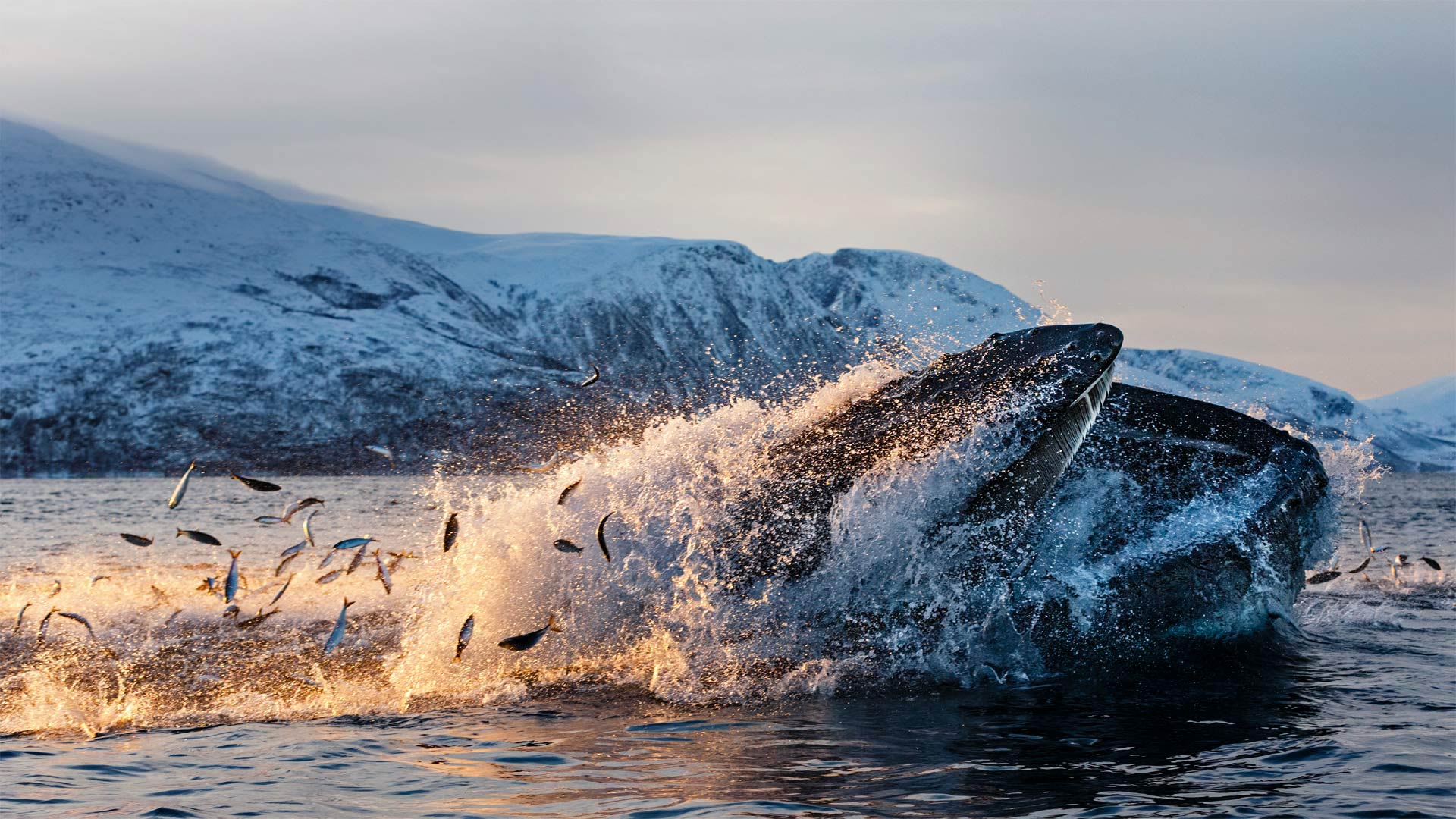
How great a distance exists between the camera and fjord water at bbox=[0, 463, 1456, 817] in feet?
24.7

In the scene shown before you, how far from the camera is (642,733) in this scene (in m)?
9.44

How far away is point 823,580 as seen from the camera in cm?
1122

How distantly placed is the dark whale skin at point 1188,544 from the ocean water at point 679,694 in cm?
28

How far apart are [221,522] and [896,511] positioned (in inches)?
1388

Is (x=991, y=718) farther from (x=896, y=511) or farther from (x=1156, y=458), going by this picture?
(x=1156, y=458)

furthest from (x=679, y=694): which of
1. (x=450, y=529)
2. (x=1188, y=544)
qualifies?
(x=1188, y=544)

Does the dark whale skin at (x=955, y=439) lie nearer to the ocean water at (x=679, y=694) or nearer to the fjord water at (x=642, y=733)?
the ocean water at (x=679, y=694)

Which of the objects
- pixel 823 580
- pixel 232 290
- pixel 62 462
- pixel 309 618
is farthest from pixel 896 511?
pixel 232 290

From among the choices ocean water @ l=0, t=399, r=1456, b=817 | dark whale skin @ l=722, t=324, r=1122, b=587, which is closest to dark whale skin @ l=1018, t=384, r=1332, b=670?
ocean water @ l=0, t=399, r=1456, b=817

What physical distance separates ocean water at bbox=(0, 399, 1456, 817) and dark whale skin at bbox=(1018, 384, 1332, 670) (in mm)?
279

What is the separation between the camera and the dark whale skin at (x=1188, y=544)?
11750 mm

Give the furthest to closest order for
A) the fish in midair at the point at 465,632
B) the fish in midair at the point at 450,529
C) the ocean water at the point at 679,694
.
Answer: the fish in midair at the point at 450,529
the fish in midair at the point at 465,632
the ocean water at the point at 679,694

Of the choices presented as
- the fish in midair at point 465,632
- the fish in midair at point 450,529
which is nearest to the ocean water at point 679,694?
the fish in midair at point 450,529

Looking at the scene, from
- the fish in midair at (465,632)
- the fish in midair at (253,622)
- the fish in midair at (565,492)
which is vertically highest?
the fish in midair at (565,492)
